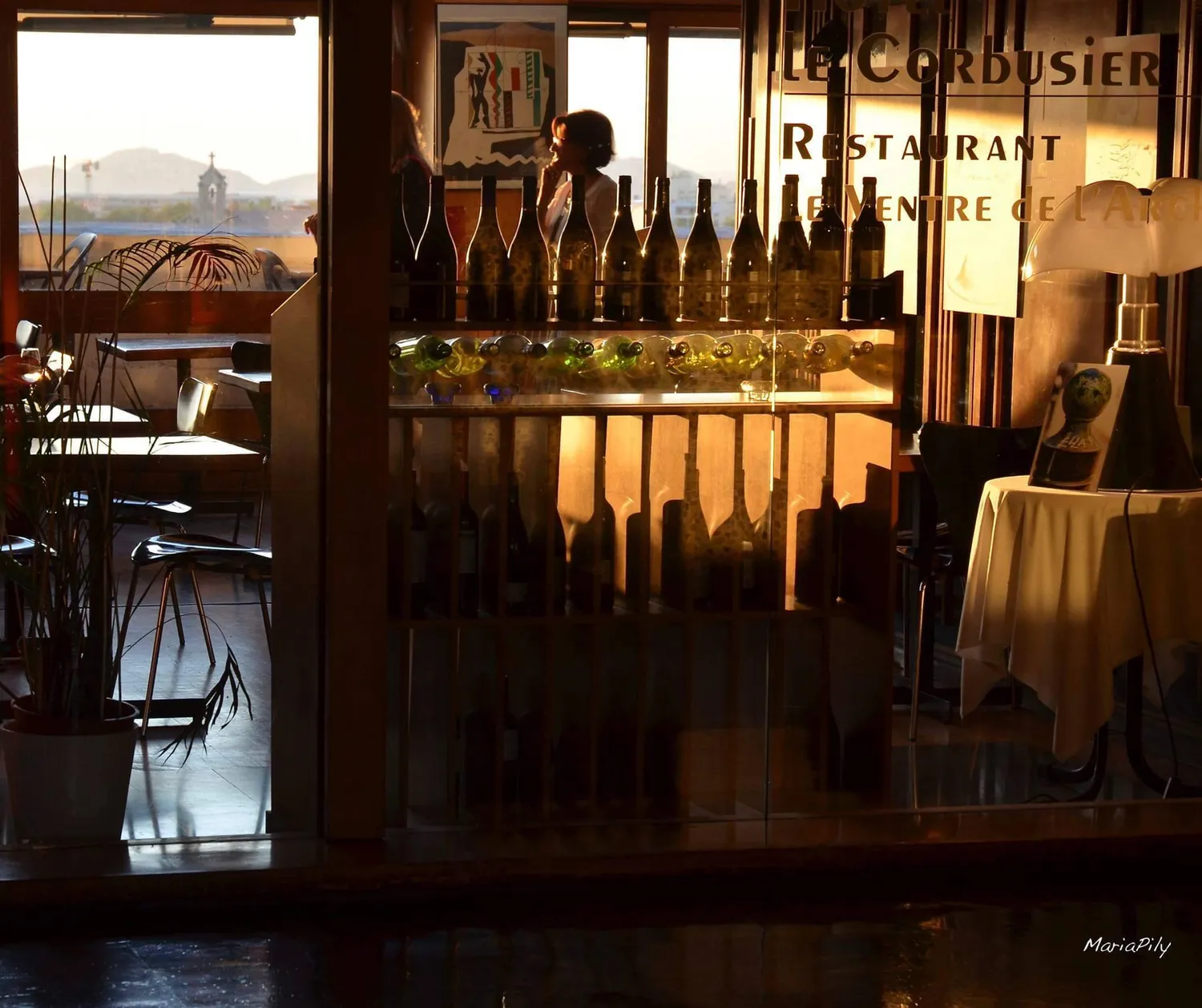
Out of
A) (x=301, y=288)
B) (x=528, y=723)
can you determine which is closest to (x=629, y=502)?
(x=528, y=723)

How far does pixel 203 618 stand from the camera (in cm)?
425

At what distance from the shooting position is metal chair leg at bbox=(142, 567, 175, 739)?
162 inches

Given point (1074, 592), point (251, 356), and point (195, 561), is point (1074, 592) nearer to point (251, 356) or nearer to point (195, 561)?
point (251, 356)

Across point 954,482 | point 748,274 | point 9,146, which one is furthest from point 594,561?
point 9,146

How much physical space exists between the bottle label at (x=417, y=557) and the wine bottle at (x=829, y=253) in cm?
96

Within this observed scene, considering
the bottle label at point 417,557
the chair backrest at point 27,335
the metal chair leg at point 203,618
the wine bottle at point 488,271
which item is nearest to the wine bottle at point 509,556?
the bottle label at point 417,557

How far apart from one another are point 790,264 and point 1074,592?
96 cm

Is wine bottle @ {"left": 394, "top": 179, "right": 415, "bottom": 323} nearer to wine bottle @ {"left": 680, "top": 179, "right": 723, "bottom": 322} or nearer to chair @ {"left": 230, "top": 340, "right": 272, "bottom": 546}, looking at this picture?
chair @ {"left": 230, "top": 340, "right": 272, "bottom": 546}

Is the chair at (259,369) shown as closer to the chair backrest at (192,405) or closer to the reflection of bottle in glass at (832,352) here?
the chair backrest at (192,405)

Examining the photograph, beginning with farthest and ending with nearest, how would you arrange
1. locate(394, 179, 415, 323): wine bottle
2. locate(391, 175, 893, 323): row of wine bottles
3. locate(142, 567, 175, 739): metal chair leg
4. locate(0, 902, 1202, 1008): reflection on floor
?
locate(142, 567, 175, 739): metal chair leg → locate(391, 175, 893, 323): row of wine bottles → locate(394, 179, 415, 323): wine bottle → locate(0, 902, 1202, 1008): reflection on floor

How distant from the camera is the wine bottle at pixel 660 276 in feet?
12.3

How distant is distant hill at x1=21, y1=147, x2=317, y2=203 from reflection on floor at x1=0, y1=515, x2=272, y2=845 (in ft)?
2.40

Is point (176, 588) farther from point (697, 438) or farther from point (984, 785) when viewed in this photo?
point (984, 785)

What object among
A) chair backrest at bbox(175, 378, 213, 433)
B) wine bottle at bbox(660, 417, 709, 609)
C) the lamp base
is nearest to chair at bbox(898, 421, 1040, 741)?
the lamp base
